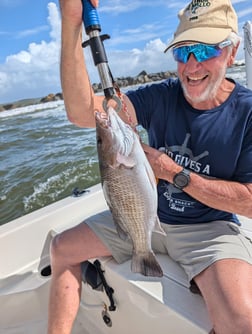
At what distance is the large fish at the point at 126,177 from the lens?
4.53ft

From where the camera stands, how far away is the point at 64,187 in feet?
21.3

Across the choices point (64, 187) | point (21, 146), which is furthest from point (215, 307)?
point (21, 146)

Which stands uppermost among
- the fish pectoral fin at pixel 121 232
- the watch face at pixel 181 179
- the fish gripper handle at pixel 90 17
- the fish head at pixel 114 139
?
the fish gripper handle at pixel 90 17

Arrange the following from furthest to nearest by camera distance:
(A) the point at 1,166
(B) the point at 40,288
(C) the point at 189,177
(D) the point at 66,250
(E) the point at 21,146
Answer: (E) the point at 21,146
(A) the point at 1,166
(B) the point at 40,288
(D) the point at 66,250
(C) the point at 189,177

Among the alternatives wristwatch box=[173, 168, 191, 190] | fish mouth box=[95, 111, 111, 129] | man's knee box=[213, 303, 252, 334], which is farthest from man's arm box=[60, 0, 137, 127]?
man's knee box=[213, 303, 252, 334]

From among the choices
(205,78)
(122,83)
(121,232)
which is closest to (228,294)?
(121,232)

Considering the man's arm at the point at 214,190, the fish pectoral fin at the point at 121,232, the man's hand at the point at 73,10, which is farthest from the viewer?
the man's arm at the point at 214,190

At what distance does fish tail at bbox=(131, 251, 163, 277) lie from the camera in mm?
1672

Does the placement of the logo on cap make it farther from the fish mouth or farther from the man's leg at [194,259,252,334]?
the man's leg at [194,259,252,334]

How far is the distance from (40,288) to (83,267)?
0.67 metres

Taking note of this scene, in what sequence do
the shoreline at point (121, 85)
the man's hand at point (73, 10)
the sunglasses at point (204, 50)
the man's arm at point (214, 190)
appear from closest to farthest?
the man's hand at point (73, 10) → the man's arm at point (214, 190) → the sunglasses at point (204, 50) → the shoreline at point (121, 85)

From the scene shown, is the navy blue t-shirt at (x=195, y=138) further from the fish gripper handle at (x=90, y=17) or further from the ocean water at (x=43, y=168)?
the ocean water at (x=43, y=168)

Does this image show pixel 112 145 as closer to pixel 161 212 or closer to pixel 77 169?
pixel 161 212

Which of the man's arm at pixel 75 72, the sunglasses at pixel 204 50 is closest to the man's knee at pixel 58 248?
the man's arm at pixel 75 72
